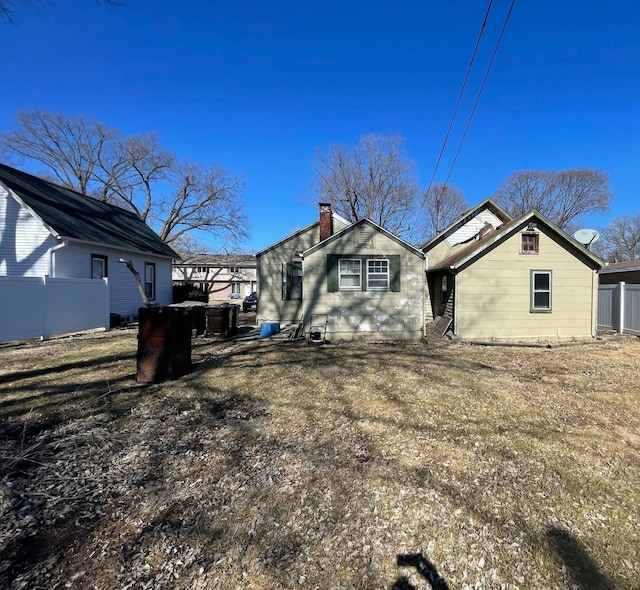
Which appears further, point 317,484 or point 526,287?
point 526,287

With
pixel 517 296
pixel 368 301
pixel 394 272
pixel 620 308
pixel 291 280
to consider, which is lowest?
pixel 620 308

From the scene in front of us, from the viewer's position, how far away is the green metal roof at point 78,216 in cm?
1252

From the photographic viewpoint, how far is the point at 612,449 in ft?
12.4

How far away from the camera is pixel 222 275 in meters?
41.7

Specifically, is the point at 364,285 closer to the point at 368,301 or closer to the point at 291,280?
the point at 368,301

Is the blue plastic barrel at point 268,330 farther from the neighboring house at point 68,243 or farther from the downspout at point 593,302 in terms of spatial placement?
the downspout at point 593,302

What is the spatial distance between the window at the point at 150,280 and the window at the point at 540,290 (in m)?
16.2

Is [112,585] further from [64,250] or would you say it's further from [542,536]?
[64,250]

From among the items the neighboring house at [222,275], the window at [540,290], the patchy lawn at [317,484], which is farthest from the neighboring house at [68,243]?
the neighboring house at [222,275]

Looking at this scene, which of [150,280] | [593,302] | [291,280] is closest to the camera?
[593,302]

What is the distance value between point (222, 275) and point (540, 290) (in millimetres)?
35627

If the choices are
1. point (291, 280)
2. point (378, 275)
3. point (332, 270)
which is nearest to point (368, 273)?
point (378, 275)

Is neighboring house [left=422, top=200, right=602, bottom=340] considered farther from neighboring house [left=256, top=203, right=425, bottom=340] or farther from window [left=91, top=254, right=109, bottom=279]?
window [left=91, top=254, right=109, bottom=279]

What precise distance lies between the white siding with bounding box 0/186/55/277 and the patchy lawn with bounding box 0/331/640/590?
7921 millimetres
